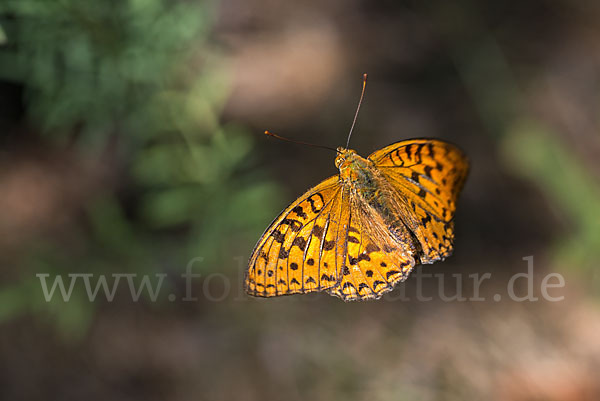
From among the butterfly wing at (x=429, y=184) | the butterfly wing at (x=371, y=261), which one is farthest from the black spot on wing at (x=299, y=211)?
the butterfly wing at (x=429, y=184)

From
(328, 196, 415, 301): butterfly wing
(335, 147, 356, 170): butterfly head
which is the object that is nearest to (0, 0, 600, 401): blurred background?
(335, 147, 356, 170): butterfly head

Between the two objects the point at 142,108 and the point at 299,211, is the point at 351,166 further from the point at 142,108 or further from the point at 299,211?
the point at 142,108

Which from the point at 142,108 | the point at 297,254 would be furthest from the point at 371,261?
the point at 142,108

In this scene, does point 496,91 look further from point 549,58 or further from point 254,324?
point 254,324

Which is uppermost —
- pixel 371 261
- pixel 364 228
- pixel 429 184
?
pixel 429 184

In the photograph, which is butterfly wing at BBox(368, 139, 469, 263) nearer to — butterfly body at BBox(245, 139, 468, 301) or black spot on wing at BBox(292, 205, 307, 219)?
butterfly body at BBox(245, 139, 468, 301)

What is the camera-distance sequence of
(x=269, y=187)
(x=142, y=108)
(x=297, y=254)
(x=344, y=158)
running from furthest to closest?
(x=269, y=187), (x=142, y=108), (x=344, y=158), (x=297, y=254)

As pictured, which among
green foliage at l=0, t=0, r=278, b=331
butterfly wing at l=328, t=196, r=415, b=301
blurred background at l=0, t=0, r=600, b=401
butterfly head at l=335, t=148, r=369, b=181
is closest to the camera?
butterfly wing at l=328, t=196, r=415, b=301

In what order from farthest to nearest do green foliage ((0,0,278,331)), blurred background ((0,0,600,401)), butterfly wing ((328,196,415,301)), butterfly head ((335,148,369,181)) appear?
1. blurred background ((0,0,600,401))
2. green foliage ((0,0,278,331))
3. butterfly head ((335,148,369,181))
4. butterfly wing ((328,196,415,301))
